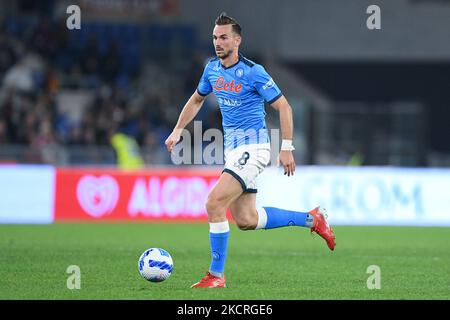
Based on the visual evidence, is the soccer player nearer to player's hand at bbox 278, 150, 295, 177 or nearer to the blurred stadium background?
player's hand at bbox 278, 150, 295, 177

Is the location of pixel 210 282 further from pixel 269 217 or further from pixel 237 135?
pixel 237 135

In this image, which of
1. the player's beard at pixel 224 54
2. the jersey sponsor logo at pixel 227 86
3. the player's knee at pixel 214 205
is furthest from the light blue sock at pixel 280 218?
the player's beard at pixel 224 54

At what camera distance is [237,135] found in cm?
945

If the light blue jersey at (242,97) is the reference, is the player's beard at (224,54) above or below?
above

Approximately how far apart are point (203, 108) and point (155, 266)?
1642cm

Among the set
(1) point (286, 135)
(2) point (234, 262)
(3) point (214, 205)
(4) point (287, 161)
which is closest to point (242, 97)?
(1) point (286, 135)

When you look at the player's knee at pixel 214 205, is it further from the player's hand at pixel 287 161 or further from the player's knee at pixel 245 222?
the player's hand at pixel 287 161

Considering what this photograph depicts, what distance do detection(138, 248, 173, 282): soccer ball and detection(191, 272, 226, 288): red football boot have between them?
1.09 ft

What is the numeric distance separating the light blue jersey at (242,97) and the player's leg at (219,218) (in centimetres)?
46

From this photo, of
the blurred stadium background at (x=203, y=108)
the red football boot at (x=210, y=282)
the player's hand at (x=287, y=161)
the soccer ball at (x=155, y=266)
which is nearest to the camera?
the player's hand at (x=287, y=161)

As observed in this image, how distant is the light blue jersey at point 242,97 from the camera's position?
928 cm

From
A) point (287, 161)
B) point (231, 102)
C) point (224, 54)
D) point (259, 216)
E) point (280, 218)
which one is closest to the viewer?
point (287, 161)
